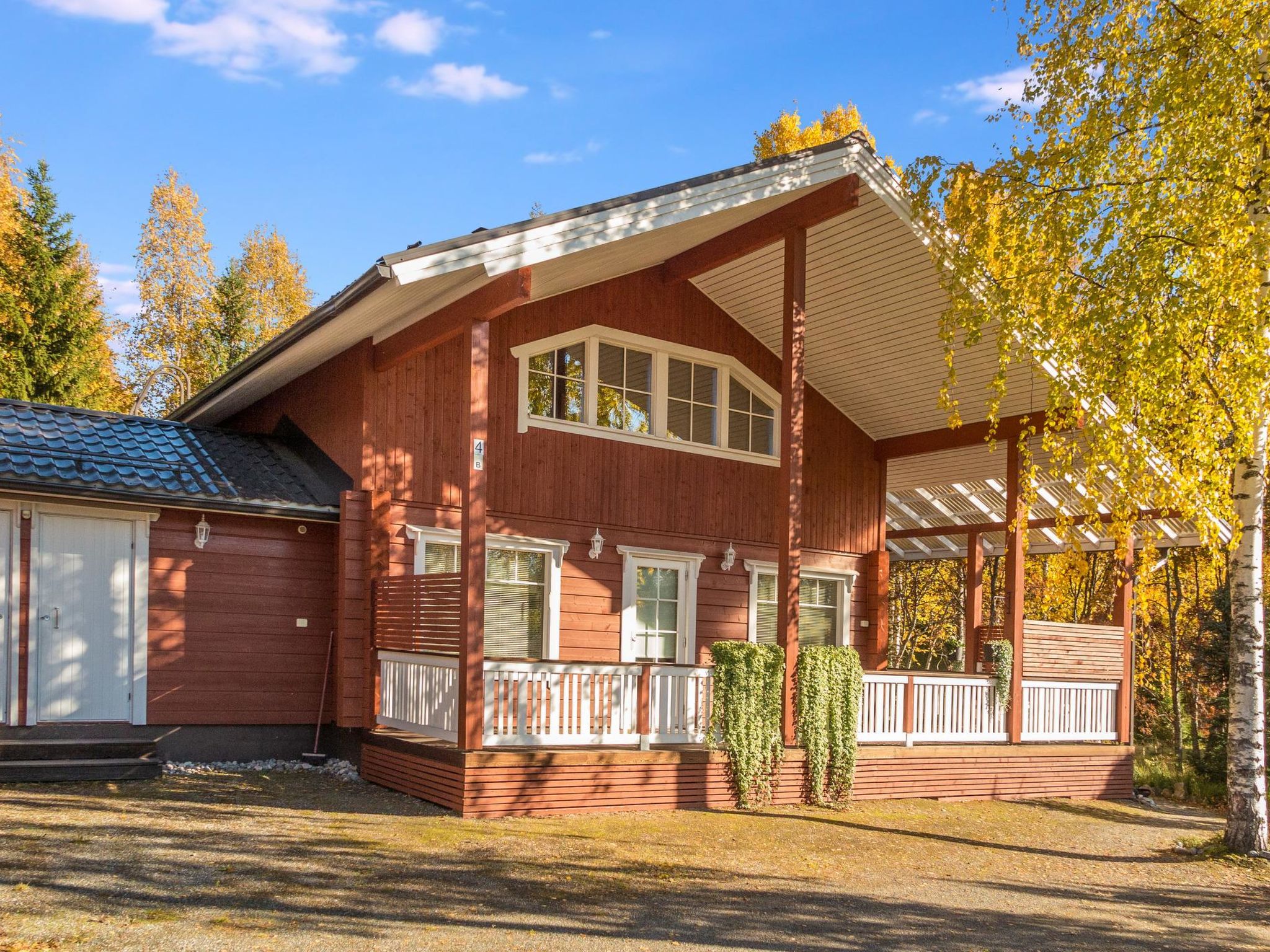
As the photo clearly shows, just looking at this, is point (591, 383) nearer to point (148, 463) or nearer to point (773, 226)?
point (773, 226)

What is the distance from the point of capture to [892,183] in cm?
1050

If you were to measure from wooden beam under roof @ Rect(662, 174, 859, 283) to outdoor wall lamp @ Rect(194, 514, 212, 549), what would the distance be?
5.51m

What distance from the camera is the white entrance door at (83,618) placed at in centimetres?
968

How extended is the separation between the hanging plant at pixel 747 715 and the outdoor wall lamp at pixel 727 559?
3.28 meters

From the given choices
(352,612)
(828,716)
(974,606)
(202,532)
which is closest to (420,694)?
(352,612)

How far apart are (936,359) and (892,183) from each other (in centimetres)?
304

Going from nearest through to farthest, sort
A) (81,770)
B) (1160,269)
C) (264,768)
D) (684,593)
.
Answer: (1160,269)
(81,770)
(264,768)
(684,593)

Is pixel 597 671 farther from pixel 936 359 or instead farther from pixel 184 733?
pixel 936 359

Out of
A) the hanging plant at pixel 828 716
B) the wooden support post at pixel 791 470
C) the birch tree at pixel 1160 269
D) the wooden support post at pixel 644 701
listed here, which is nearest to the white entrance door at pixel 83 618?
the wooden support post at pixel 644 701

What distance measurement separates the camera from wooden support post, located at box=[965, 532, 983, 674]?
13.9 metres

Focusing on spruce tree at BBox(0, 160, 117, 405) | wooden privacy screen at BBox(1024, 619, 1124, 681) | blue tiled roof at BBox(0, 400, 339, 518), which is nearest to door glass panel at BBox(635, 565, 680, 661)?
blue tiled roof at BBox(0, 400, 339, 518)

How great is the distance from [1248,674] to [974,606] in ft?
20.0

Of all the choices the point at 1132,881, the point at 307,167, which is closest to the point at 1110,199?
the point at 1132,881

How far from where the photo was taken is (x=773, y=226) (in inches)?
423
